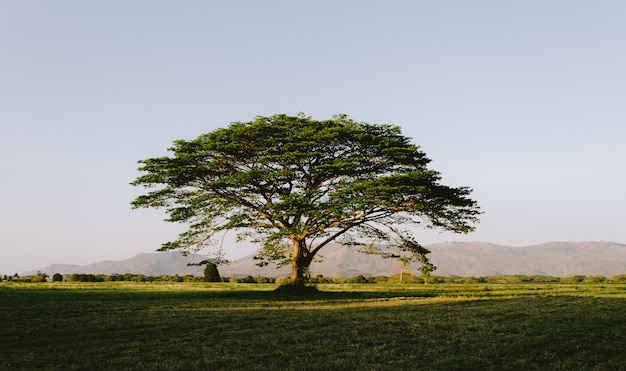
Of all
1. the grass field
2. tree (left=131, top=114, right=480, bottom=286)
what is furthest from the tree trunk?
the grass field

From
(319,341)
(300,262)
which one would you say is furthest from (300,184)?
(319,341)

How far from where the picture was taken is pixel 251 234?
35969 millimetres

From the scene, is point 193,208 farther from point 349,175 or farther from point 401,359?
point 401,359

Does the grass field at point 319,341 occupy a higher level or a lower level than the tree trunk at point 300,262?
lower

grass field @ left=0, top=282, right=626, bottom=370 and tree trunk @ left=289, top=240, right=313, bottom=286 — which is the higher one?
tree trunk @ left=289, top=240, right=313, bottom=286

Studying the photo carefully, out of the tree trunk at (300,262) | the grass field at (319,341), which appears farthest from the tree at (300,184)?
the grass field at (319,341)

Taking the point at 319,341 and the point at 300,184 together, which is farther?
the point at 300,184

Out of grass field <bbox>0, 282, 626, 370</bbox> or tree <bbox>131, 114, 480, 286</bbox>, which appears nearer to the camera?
grass field <bbox>0, 282, 626, 370</bbox>

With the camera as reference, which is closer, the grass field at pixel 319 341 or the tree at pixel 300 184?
the grass field at pixel 319 341

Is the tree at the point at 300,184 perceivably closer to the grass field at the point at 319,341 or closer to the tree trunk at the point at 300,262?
the tree trunk at the point at 300,262

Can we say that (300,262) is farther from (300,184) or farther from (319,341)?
(319,341)

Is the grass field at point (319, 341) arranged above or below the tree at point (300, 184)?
below

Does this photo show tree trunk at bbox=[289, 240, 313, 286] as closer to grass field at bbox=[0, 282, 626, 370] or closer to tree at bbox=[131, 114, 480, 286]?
tree at bbox=[131, 114, 480, 286]

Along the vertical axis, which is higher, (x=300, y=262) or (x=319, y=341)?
(x=300, y=262)
